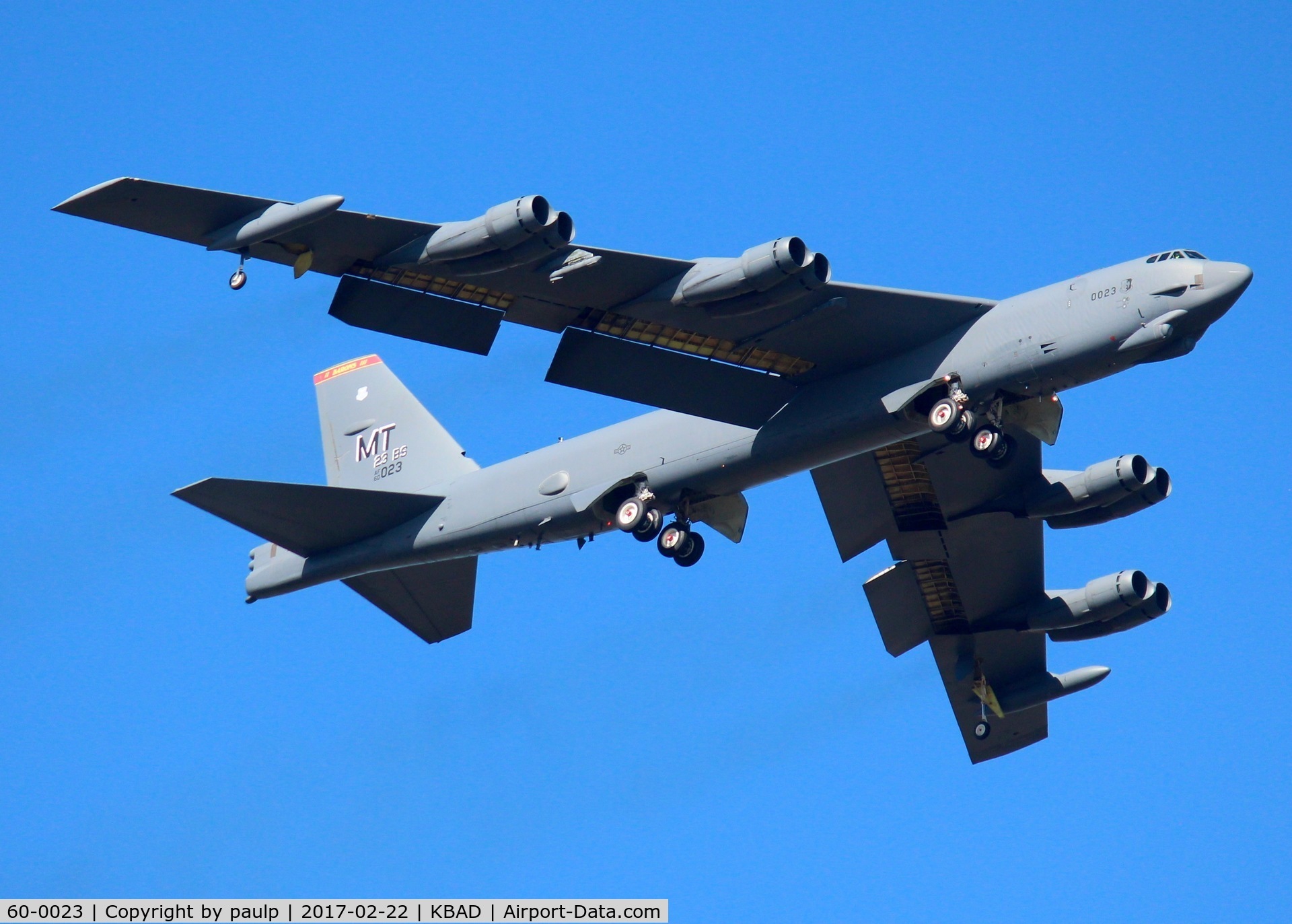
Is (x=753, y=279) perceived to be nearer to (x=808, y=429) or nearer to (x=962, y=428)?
(x=808, y=429)

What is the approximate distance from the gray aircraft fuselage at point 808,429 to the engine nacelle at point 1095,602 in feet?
25.3

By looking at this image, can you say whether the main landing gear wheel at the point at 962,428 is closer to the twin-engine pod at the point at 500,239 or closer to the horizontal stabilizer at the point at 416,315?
the twin-engine pod at the point at 500,239

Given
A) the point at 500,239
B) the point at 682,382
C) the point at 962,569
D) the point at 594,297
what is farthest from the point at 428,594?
the point at 500,239

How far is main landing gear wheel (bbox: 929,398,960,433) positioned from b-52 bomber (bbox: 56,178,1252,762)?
0.04m

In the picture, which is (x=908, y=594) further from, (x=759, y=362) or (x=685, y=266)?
(x=685, y=266)

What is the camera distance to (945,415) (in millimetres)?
29828

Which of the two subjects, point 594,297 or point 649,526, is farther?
point 649,526

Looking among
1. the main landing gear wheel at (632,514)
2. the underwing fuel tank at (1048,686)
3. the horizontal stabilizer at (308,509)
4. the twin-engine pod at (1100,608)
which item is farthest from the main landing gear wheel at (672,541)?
the underwing fuel tank at (1048,686)

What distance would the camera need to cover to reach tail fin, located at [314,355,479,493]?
37.1m

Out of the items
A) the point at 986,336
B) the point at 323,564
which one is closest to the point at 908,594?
the point at 986,336

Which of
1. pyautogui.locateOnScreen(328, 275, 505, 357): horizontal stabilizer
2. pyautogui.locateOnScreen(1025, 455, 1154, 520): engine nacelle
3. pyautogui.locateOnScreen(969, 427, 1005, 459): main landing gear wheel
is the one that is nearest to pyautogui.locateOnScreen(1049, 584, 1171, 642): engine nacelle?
pyautogui.locateOnScreen(1025, 455, 1154, 520): engine nacelle

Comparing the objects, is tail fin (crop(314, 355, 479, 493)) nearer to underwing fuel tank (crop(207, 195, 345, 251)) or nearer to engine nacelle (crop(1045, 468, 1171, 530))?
underwing fuel tank (crop(207, 195, 345, 251))

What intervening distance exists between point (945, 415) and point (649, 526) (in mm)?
5965

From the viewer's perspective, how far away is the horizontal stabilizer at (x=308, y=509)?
109ft
